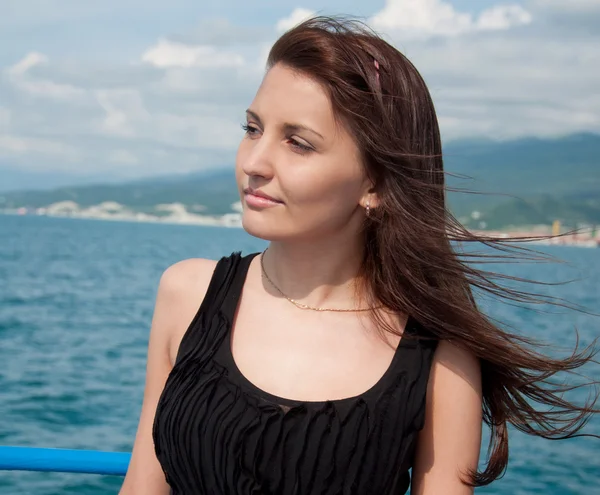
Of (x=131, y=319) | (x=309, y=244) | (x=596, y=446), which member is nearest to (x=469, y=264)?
(x=309, y=244)

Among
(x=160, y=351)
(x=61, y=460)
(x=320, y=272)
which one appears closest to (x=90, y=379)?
(x=61, y=460)

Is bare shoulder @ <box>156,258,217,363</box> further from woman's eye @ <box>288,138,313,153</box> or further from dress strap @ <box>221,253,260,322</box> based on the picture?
woman's eye @ <box>288,138,313,153</box>

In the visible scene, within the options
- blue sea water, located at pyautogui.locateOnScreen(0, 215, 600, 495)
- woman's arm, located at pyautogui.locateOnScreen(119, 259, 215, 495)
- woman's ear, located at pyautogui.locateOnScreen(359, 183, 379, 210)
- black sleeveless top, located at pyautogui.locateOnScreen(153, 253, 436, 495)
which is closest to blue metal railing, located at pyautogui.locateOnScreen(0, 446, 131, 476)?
woman's arm, located at pyautogui.locateOnScreen(119, 259, 215, 495)

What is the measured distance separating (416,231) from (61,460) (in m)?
0.92

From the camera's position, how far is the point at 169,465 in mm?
1600

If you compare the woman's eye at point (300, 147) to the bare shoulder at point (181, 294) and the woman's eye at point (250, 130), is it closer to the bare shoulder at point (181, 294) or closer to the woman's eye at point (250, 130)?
the woman's eye at point (250, 130)

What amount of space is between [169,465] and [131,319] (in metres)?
17.5

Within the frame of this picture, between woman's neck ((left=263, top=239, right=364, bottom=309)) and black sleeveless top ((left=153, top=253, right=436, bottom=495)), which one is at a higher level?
woman's neck ((left=263, top=239, right=364, bottom=309))

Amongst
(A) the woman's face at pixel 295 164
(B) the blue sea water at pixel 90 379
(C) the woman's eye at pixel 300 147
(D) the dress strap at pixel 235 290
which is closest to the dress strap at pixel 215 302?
(D) the dress strap at pixel 235 290

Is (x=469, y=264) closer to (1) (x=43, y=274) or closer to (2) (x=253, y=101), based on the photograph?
(2) (x=253, y=101)

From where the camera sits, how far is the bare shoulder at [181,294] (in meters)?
1.72

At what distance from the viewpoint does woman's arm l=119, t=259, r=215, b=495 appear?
1729 millimetres

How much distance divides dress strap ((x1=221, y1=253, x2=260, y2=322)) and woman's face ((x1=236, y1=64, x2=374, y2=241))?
0.21 meters

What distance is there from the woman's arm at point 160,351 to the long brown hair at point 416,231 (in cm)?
37
